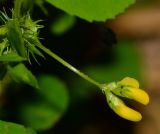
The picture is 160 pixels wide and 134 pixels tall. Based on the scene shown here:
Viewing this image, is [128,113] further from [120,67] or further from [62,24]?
[120,67]

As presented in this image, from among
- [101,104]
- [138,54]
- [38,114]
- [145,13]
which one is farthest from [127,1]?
[145,13]

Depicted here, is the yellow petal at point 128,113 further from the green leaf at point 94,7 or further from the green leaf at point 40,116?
the green leaf at point 40,116

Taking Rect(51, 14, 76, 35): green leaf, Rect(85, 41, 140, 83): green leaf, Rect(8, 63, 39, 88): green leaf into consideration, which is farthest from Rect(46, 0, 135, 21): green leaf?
Rect(85, 41, 140, 83): green leaf

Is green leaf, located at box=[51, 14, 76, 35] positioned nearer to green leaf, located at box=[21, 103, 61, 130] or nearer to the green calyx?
green leaf, located at box=[21, 103, 61, 130]

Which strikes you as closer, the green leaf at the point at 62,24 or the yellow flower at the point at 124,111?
the yellow flower at the point at 124,111

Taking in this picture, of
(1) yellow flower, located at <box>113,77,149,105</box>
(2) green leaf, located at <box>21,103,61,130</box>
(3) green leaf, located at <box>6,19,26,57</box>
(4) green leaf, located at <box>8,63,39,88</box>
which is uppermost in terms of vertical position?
(3) green leaf, located at <box>6,19,26,57</box>

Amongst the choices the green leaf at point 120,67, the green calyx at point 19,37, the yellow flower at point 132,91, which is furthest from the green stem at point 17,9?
the green leaf at point 120,67
